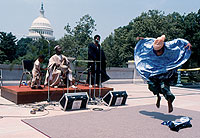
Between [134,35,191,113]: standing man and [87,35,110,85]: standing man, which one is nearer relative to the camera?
[134,35,191,113]: standing man

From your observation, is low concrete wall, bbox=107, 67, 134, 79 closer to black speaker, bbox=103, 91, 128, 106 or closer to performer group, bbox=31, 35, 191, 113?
black speaker, bbox=103, 91, 128, 106

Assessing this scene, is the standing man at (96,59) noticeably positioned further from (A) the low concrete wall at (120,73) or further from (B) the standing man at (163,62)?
(A) the low concrete wall at (120,73)

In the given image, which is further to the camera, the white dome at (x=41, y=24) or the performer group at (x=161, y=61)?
the white dome at (x=41, y=24)

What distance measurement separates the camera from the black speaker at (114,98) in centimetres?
802

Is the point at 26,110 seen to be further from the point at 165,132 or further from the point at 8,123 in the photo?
the point at 165,132

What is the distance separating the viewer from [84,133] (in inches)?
185

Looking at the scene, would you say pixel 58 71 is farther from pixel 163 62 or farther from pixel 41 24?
pixel 41 24

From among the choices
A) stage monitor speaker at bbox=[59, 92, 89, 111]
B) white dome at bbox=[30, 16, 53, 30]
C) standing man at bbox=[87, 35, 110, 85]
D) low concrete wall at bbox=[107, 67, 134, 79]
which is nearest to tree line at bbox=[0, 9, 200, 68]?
low concrete wall at bbox=[107, 67, 134, 79]

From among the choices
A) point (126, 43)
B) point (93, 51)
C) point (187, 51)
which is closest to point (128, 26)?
point (126, 43)

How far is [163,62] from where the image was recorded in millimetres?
6492

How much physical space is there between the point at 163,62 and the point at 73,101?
2801mm

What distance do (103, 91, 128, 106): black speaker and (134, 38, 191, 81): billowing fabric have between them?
63.5 inches

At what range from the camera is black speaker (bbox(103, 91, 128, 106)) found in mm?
8016

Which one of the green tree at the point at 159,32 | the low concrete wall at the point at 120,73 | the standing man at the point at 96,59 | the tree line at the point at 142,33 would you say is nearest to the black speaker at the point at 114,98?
the standing man at the point at 96,59
